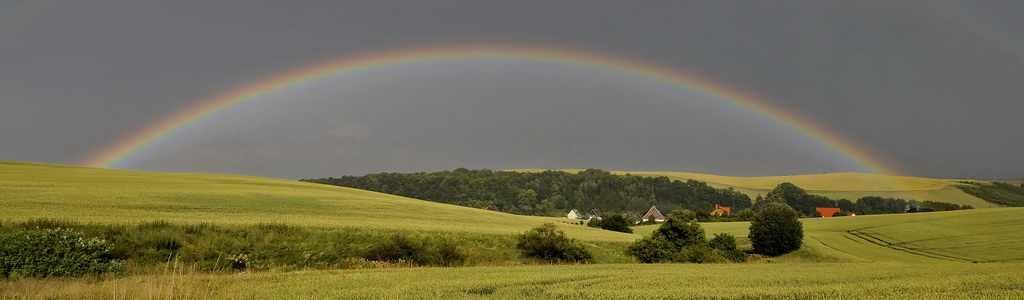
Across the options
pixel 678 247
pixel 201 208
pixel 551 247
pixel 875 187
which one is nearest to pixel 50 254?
pixel 201 208

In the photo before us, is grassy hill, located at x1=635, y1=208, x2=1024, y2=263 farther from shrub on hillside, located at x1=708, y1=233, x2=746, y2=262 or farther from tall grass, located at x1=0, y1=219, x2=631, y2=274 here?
tall grass, located at x1=0, y1=219, x2=631, y2=274

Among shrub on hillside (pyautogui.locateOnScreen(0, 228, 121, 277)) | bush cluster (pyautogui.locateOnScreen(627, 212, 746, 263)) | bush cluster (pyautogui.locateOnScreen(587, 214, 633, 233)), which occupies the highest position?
shrub on hillside (pyautogui.locateOnScreen(0, 228, 121, 277))

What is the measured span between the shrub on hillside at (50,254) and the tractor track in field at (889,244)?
1785 inches

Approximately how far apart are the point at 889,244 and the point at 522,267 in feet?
132

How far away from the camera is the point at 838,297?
321 inches

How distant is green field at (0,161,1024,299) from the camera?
9.33 metres

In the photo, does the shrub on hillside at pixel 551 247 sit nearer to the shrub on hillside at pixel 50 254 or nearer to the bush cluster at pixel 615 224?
the shrub on hillside at pixel 50 254

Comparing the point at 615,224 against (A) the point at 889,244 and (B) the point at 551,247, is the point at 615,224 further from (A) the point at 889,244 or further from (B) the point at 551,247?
(B) the point at 551,247

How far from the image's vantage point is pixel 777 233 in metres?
44.5

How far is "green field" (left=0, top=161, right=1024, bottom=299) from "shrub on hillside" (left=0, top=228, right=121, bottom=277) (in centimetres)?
148

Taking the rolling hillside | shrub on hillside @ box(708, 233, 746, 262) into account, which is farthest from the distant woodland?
shrub on hillside @ box(708, 233, 746, 262)

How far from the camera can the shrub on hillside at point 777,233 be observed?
44.3 meters

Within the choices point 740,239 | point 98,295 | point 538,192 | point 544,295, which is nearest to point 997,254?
A: point 740,239

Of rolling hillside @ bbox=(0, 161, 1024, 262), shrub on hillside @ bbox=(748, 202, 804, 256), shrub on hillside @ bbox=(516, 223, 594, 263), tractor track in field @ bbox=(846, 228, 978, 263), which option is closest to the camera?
rolling hillside @ bbox=(0, 161, 1024, 262)
